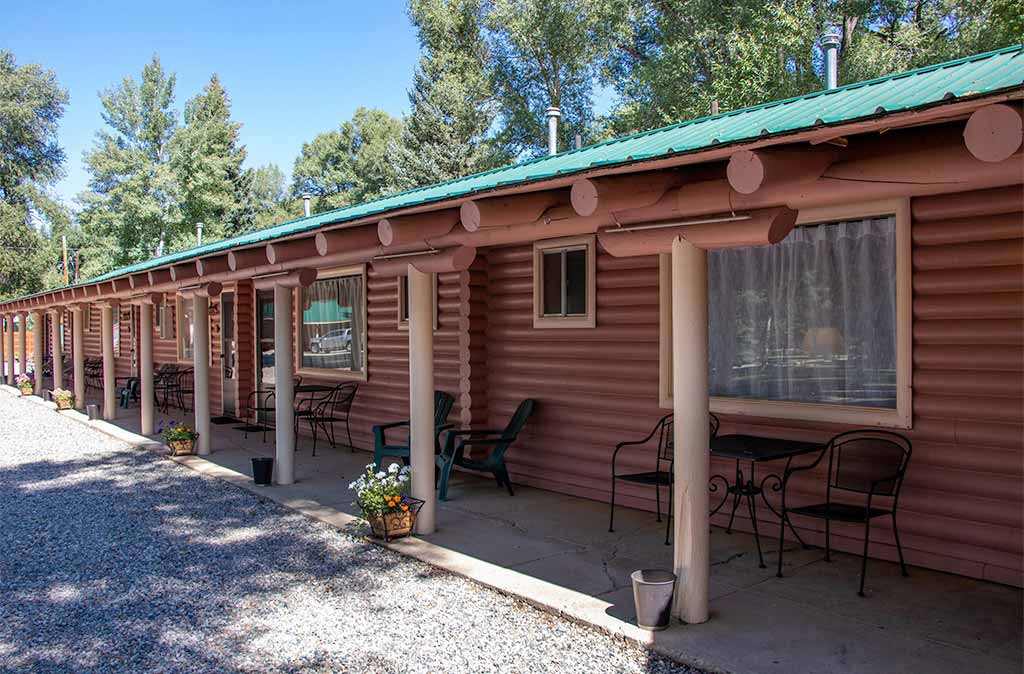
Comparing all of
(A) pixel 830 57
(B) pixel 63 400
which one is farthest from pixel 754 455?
(B) pixel 63 400

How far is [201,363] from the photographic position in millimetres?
9164

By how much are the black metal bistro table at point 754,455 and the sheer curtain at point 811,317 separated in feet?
1.38

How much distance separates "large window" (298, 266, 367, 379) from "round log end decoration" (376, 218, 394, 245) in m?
4.14

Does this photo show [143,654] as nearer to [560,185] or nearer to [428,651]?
[428,651]

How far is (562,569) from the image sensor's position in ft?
15.3

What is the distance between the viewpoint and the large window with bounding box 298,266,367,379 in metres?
9.62

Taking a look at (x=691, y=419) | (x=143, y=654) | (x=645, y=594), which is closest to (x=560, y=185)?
(x=691, y=419)

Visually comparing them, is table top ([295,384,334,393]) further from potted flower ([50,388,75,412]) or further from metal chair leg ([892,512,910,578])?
potted flower ([50,388,75,412])

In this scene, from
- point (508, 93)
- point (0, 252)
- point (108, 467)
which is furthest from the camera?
point (0, 252)

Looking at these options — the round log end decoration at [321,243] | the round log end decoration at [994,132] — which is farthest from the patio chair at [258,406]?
the round log end decoration at [994,132]

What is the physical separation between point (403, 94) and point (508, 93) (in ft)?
13.6

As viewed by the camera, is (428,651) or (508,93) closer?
(428,651)

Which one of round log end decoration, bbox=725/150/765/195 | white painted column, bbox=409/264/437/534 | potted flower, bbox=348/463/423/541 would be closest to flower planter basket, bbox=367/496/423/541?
potted flower, bbox=348/463/423/541

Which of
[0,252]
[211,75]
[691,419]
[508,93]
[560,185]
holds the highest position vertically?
[211,75]
